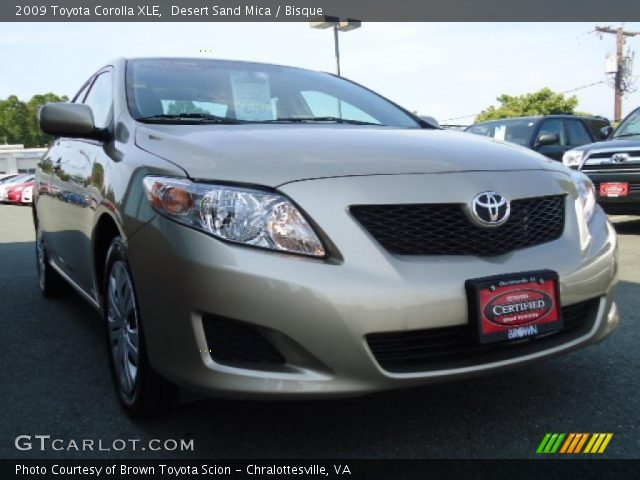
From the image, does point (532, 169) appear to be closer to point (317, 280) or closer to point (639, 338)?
point (317, 280)

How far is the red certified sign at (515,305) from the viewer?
1863mm

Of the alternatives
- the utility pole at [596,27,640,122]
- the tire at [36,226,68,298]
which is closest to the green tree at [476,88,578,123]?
the utility pole at [596,27,640,122]

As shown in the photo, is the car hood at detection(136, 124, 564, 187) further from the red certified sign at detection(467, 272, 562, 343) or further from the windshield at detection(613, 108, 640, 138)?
the windshield at detection(613, 108, 640, 138)

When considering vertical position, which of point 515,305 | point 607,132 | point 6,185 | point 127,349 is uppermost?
point 607,132

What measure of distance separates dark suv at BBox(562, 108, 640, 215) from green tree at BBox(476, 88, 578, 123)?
32.3 meters

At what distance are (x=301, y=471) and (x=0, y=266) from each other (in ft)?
17.4

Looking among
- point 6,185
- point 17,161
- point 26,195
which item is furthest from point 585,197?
point 17,161

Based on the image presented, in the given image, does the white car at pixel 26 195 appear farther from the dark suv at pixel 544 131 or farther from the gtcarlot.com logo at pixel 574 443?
the gtcarlot.com logo at pixel 574 443

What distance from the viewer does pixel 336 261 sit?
180cm

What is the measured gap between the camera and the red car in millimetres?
21781

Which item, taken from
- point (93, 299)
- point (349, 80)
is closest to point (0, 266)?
point (93, 299)

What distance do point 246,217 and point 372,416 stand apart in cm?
94

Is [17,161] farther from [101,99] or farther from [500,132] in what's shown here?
[101,99]

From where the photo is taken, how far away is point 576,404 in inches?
93.0
